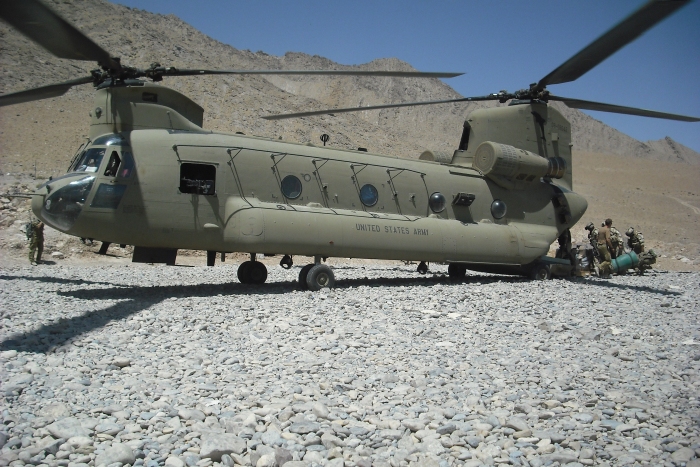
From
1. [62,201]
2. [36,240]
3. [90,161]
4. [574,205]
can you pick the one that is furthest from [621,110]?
[36,240]

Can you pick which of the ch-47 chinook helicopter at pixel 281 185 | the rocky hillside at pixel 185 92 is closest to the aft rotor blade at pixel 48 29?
the ch-47 chinook helicopter at pixel 281 185

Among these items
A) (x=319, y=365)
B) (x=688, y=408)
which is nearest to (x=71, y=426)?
(x=319, y=365)

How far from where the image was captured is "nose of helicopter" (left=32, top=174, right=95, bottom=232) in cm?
876

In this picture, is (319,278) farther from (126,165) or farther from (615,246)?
(615,246)

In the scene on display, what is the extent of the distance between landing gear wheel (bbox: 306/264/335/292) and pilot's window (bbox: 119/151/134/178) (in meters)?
3.56

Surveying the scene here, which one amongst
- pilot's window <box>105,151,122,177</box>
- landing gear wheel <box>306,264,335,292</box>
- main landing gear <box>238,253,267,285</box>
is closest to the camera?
pilot's window <box>105,151,122,177</box>

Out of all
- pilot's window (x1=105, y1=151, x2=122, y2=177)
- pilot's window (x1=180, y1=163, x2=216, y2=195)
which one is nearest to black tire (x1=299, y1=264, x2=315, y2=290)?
pilot's window (x1=180, y1=163, x2=216, y2=195)

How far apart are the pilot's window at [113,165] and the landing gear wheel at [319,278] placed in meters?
3.75

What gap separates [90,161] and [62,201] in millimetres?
840

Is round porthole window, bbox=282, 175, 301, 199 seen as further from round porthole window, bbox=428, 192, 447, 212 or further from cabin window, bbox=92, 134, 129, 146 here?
round porthole window, bbox=428, 192, 447, 212

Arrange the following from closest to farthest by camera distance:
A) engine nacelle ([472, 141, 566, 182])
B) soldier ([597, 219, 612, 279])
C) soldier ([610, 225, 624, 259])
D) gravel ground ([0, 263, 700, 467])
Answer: gravel ground ([0, 263, 700, 467]), engine nacelle ([472, 141, 566, 182]), soldier ([597, 219, 612, 279]), soldier ([610, 225, 624, 259])

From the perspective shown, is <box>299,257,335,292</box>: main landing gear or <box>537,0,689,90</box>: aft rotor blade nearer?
<box>537,0,689,90</box>: aft rotor blade

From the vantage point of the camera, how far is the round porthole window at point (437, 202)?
40.0 ft

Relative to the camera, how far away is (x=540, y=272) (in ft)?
44.9
